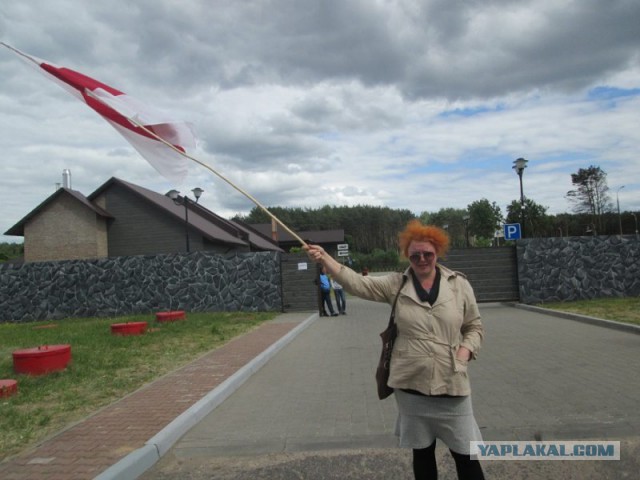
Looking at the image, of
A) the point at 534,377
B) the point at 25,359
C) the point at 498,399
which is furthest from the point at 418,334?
the point at 25,359

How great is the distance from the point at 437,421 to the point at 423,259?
95 cm

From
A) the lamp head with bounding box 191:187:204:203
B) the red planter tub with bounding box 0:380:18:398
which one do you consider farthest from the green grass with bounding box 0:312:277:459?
the lamp head with bounding box 191:187:204:203

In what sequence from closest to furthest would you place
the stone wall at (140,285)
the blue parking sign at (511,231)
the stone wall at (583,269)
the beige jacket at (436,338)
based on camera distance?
the beige jacket at (436,338)
the stone wall at (583,269)
the blue parking sign at (511,231)
the stone wall at (140,285)

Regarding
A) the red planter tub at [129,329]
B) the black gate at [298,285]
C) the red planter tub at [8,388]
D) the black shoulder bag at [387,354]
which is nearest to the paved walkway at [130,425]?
Result: the red planter tub at [8,388]

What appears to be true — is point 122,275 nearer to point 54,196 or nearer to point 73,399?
point 54,196

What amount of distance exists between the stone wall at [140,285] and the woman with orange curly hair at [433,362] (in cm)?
1658

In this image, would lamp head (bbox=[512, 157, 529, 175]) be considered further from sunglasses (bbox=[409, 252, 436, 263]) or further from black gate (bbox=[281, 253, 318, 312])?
sunglasses (bbox=[409, 252, 436, 263])

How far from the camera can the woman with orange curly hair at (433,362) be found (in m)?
3.06

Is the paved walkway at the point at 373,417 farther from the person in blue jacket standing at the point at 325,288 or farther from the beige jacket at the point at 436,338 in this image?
the person in blue jacket standing at the point at 325,288

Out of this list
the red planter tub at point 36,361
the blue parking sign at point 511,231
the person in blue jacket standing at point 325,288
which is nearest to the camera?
the red planter tub at point 36,361

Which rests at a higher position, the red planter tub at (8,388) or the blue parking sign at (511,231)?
the blue parking sign at (511,231)

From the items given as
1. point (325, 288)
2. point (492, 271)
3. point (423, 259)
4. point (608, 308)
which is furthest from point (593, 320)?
point (423, 259)

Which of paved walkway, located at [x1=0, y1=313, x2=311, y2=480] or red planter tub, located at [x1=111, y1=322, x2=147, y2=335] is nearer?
paved walkway, located at [x1=0, y1=313, x2=311, y2=480]

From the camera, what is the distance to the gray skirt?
10.1 feet
